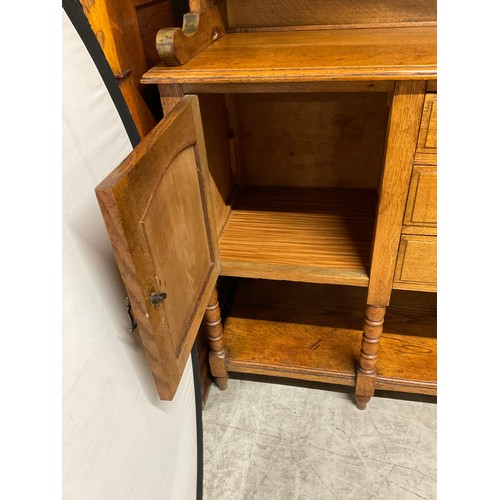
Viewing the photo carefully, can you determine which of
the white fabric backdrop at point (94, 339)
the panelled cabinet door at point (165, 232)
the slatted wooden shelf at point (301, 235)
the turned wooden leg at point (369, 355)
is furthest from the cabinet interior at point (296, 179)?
the white fabric backdrop at point (94, 339)

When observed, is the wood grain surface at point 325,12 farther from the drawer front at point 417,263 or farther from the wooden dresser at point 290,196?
the drawer front at point 417,263

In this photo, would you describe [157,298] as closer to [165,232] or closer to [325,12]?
[165,232]

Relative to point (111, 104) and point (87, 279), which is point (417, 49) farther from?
point (87, 279)

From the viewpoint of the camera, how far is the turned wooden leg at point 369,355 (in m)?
1.10

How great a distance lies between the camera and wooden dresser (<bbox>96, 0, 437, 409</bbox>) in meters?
0.67

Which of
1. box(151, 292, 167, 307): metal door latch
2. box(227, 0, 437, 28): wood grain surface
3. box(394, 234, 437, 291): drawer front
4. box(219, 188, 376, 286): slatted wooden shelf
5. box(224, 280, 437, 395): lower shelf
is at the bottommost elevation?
box(224, 280, 437, 395): lower shelf

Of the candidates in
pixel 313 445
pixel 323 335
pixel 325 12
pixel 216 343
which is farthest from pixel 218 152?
pixel 313 445

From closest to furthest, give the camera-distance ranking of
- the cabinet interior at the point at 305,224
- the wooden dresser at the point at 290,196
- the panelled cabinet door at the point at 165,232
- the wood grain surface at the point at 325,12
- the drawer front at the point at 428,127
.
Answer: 1. the panelled cabinet door at the point at 165,232
2. the wooden dresser at the point at 290,196
3. the drawer front at the point at 428,127
4. the wood grain surface at the point at 325,12
5. the cabinet interior at the point at 305,224

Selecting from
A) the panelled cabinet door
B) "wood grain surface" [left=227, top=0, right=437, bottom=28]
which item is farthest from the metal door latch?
"wood grain surface" [left=227, top=0, right=437, bottom=28]

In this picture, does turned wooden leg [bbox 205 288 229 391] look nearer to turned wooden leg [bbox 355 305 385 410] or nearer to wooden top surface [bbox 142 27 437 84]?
turned wooden leg [bbox 355 305 385 410]

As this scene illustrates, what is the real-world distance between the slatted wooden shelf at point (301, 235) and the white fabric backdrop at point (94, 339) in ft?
1.44

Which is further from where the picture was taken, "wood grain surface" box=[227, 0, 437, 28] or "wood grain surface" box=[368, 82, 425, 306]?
"wood grain surface" box=[227, 0, 437, 28]
